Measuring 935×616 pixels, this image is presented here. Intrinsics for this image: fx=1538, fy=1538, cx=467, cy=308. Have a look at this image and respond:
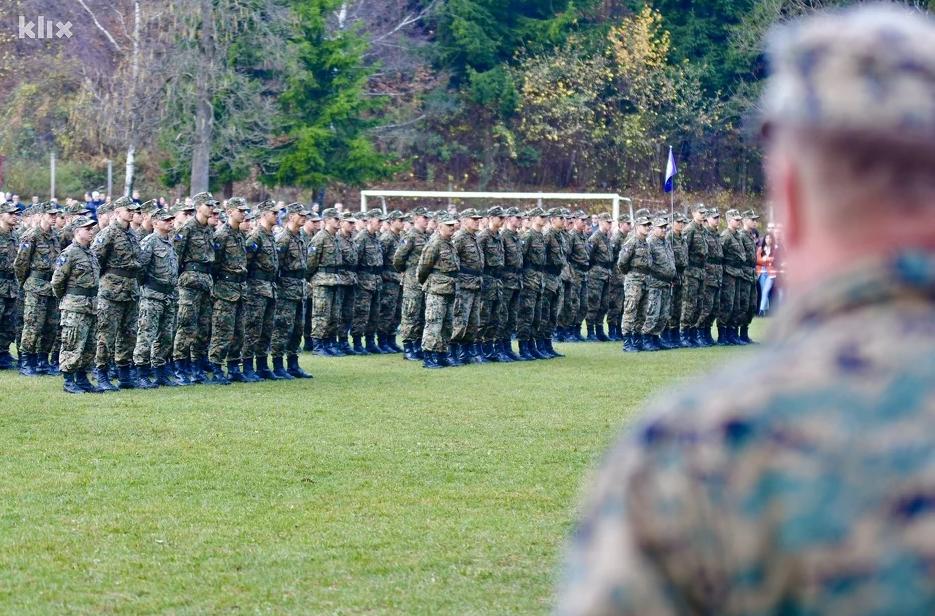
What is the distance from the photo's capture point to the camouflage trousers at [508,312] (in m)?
20.9

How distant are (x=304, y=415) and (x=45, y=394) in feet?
9.95

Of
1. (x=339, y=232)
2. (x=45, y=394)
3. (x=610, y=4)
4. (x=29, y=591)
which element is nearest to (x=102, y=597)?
(x=29, y=591)

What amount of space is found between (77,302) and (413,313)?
6617 millimetres

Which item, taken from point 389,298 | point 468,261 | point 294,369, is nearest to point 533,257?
point 468,261

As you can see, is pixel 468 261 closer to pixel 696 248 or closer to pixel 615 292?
pixel 696 248

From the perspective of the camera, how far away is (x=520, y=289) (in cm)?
2123

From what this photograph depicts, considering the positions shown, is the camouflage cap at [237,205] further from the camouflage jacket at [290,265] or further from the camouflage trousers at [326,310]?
the camouflage trousers at [326,310]

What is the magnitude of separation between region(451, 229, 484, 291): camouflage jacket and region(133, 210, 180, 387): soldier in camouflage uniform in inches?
175

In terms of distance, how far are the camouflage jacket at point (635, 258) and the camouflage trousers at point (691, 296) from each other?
1244 mm

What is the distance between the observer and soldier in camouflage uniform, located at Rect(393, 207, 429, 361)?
830 inches

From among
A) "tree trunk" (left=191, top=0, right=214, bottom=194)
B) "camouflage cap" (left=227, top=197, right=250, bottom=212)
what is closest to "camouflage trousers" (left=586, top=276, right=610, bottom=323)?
"camouflage cap" (left=227, top=197, right=250, bottom=212)

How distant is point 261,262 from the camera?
55.8ft

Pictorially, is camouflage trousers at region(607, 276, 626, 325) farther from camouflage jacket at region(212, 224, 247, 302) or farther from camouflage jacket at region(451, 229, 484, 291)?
camouflage jacket at region(212, 224, 247, 302)

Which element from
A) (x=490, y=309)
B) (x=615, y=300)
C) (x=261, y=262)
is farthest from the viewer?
(x=615, y=300)
